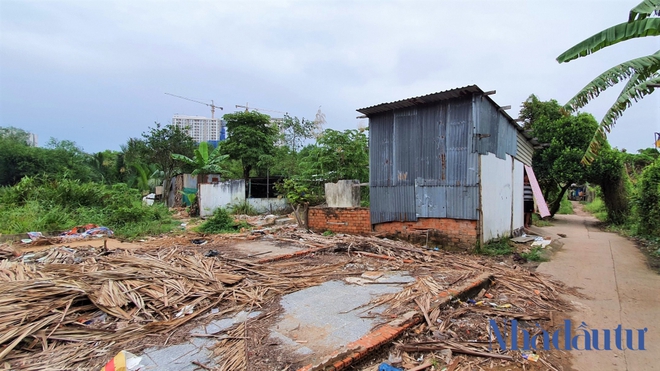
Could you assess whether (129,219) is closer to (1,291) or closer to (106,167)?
(1,291)

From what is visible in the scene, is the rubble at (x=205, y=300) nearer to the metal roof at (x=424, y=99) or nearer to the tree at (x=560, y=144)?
the metal roof at (x=424, y=99)

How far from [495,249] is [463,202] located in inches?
53.6

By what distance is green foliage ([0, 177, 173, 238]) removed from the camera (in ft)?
31.1

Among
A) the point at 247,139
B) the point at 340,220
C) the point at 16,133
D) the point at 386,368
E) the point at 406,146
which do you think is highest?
the point at 16,133

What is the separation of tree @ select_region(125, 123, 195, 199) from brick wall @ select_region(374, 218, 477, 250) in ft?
56.6

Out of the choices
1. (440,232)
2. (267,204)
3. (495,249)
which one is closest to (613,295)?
(495,249)

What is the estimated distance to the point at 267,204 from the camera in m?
16.2

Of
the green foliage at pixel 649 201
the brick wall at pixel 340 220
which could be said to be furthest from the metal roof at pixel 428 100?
the green foliage at pixel 649 201

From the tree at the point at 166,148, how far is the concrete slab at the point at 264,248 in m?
15.4

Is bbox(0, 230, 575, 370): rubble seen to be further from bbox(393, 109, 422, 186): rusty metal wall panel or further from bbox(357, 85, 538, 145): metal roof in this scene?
bbox(357, 85, 538, 145): metal roof

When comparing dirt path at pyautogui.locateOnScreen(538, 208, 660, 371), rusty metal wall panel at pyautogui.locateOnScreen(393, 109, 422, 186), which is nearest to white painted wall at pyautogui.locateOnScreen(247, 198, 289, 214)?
rusty metal wall panel at pyautogui.locateOnScreen(393, 109, 422, 186)

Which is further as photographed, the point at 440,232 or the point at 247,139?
the point at 247,139

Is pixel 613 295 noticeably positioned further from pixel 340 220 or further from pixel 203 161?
pixel 203 161

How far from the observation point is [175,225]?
11719mm
